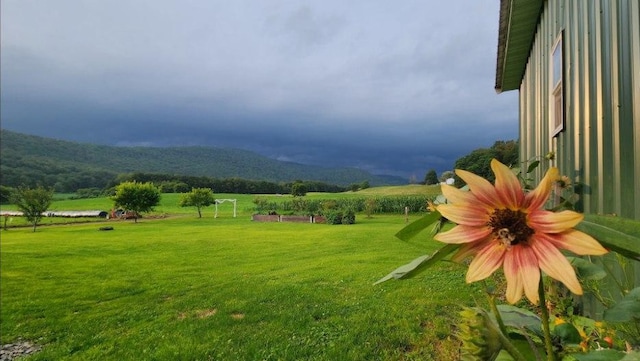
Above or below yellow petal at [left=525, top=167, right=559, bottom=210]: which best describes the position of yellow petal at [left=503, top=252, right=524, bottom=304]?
below

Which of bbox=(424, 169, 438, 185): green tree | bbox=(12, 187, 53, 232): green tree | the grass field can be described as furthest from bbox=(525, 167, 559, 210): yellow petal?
bbox=(12, 187, 53, 232): green tree

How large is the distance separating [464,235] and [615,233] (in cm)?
10

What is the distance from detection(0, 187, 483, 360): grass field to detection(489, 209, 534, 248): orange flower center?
48 centimetres

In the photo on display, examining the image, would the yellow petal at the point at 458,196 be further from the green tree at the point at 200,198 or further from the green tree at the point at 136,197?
the green tree at the point at 136,197

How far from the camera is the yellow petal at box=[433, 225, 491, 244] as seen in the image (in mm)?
284

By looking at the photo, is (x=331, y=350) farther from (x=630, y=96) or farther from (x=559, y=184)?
(x=630, y=96)

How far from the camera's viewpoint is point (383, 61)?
12.6 metres

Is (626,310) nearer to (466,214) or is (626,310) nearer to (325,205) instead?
(466,214)

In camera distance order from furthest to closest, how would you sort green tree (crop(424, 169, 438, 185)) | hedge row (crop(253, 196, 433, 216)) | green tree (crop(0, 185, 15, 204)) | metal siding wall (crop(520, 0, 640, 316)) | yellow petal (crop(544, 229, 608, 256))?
green tree (crop(0, 185, 15, 204)), hedge row (crop(253, 196, 433, 216)), green tree (crop(424, 169, 438, 185)), metal siding wall (crop(520, 0, 640, 316)), yellow petal (crop(544, 229, 608, 256))

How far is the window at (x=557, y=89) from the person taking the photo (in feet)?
6.37

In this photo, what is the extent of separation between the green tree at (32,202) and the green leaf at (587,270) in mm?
14437

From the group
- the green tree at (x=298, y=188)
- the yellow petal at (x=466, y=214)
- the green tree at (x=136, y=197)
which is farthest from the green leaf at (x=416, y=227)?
the green tree at (x=136, y=197)

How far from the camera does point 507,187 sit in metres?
0.29

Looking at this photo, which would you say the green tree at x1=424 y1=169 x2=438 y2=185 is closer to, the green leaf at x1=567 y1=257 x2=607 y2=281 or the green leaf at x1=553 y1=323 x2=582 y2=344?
the green leaf at x1=567 y1=257 x2=607 y2=281
